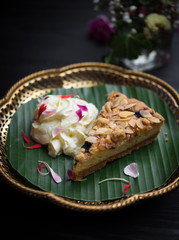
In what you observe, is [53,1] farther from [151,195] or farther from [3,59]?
[151,195]

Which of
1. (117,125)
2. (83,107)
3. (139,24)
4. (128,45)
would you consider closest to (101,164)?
(117,125)

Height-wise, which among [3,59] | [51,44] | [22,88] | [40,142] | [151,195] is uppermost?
[51,44]

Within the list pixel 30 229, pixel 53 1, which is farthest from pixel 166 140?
pixel 53 1

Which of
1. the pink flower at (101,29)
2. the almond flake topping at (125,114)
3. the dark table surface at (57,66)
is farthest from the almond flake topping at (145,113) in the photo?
the pink flower at (101,29)

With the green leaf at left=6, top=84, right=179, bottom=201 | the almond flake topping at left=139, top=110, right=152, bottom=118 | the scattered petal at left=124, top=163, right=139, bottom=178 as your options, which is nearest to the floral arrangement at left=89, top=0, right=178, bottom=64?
the green leaf at left=6, top=84, right=179, bottom=201

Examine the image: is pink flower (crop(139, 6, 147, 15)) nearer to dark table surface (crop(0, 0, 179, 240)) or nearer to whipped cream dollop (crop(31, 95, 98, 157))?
dark table surface (crop(0, 0, 179, 240))

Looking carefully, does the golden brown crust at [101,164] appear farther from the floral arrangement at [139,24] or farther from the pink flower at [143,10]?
the pink flower at [143,10]
